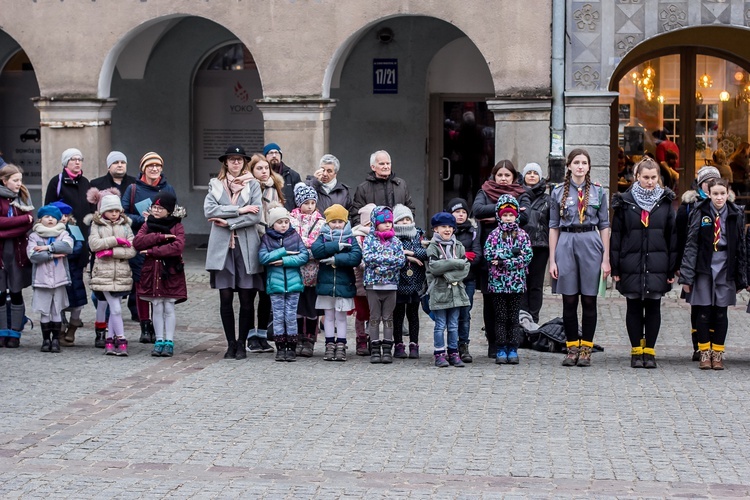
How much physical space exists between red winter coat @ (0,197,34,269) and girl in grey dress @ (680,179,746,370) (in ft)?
19.4

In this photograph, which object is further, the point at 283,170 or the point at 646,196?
the point at 283,170

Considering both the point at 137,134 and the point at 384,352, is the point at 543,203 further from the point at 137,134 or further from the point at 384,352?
the point at 137,134

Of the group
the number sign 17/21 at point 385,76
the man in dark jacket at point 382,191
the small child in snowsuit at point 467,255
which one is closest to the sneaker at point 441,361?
the small child in snowsuit at point 467,255

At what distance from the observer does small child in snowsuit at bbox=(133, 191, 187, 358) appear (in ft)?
39.1

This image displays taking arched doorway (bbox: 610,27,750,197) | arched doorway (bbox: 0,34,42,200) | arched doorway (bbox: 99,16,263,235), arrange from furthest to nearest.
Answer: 1. arched doorway (bbox: 0,34,42,200)
2. arched doorway (bbox: 99,16,263,235)
3. arched doorway (bbox: 610,27,750,197)

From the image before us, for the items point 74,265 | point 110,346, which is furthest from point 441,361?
point 74,265

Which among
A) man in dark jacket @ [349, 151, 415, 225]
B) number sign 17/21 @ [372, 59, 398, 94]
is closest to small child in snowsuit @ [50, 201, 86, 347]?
man in dark jacket @ [349, 151, 415, 225]

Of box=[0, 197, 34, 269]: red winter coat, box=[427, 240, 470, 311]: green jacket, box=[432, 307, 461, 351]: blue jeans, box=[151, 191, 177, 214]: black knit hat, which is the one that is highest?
box=[151, 191, 177, 214]: black knit hat

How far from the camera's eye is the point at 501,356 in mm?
11680

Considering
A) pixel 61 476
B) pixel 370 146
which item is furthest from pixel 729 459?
pixel 370 146

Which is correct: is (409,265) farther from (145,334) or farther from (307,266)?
(145,334)

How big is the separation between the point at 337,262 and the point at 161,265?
5.24ft

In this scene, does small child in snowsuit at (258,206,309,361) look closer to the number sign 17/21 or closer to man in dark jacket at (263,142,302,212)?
man in dark jacket at (263,142,302,212)

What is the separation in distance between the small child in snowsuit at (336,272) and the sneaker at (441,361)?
0.85 metres
